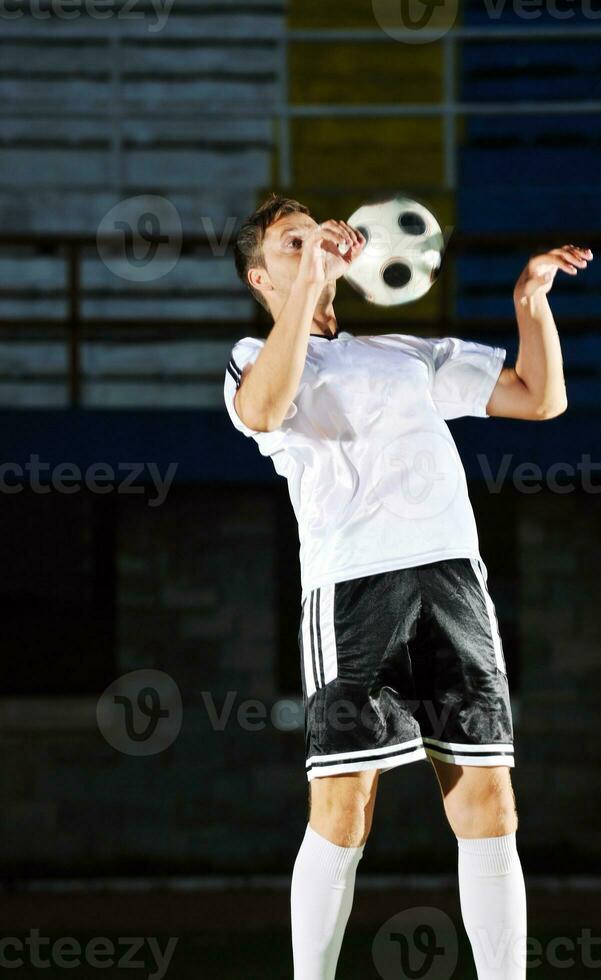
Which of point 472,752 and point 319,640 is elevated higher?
point 319,640

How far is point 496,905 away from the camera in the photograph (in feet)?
10.5

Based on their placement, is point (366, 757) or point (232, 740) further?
point (232, 740)

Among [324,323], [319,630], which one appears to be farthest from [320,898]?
[324,323]

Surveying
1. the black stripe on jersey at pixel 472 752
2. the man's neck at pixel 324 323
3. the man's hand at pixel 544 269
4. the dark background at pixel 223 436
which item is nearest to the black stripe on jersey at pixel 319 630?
the black stripe on jersey at pixel 472 752

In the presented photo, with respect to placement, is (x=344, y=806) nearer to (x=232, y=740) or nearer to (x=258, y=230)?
(x=258, y=230)

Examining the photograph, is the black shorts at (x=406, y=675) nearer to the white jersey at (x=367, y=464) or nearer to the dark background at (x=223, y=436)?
the white jersey at (x=367, y=464)

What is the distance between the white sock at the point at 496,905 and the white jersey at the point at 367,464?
651 mm

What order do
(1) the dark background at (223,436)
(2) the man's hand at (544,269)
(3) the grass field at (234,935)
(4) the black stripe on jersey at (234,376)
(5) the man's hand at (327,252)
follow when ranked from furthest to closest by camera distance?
(1) the dark background at (223,436) < (3) the grass field at (234,935) < (4) the black stripe on jersey at (234,376) < (2) the man's hand at (544,269) < (5) the man's hand at (327,252)

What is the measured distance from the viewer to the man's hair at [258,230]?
344 cm

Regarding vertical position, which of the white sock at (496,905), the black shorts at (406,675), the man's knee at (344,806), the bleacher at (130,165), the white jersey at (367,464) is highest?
the bleacher at (130,165)

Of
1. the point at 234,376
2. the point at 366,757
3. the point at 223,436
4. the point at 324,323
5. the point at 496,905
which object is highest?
the point at 223,436

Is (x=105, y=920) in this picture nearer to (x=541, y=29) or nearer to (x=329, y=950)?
(x=329, y=950)

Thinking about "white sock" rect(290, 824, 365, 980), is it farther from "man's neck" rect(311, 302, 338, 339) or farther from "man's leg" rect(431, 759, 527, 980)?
"man's neck" rect(311, 302, 338, 339)

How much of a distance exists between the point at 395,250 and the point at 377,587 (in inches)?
32.6
